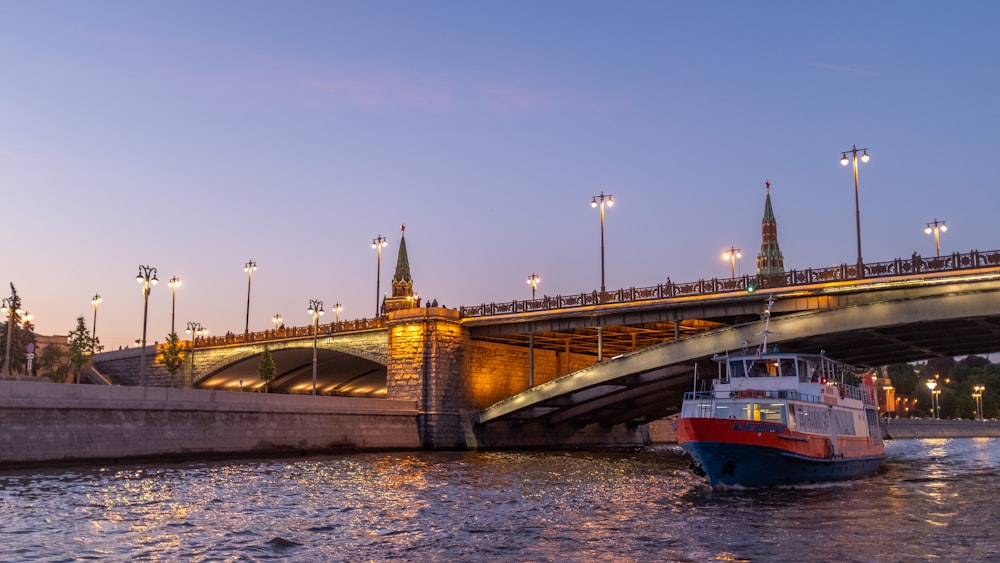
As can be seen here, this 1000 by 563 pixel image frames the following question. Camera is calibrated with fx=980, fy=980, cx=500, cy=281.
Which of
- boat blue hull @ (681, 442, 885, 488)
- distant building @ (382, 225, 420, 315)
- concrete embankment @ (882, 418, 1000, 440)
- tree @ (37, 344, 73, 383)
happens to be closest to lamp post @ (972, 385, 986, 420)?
concrete embankment @ (882, 418, 1000, 440)

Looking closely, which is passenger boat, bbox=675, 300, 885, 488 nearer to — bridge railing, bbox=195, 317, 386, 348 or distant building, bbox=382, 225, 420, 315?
bridge railing, bbox=195, 317, 386, 348

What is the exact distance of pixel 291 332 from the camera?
84.7 m

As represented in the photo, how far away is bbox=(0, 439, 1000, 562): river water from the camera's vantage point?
2028 cm

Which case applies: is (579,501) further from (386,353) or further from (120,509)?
(386,353)

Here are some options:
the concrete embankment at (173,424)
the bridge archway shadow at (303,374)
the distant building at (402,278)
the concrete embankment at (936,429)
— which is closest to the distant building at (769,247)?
the concrete embankment at (936,429)

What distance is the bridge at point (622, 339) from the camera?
4838cm

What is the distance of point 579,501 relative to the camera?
1220 inches

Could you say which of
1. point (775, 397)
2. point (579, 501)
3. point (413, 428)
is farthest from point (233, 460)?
point (775, 397)

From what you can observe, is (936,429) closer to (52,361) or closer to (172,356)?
(172,356)

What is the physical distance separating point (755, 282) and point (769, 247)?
5168 inches

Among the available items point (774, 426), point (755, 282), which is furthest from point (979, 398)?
point (774, 426)

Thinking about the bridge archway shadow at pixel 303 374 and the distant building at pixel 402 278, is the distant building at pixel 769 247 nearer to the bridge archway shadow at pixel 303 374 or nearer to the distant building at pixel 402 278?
A: the distant building at pixel 402 278

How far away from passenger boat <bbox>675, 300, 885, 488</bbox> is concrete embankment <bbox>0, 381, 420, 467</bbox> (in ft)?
76.2

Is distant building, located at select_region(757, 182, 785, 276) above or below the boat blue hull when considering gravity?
above
